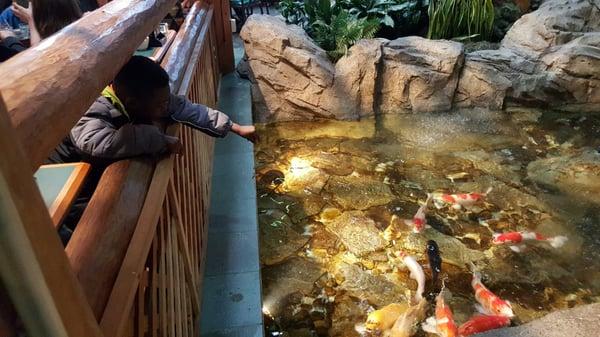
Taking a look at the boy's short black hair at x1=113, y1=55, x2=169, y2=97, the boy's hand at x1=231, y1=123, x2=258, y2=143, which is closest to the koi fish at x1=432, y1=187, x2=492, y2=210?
the boy's hand at x1=231, y1=123, x2=258, y2=143

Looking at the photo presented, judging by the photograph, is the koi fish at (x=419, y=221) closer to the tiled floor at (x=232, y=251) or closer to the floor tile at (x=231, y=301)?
the tiled floor at (x=232, y=251)

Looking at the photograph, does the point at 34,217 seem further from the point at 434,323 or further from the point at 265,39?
the point at 265,39

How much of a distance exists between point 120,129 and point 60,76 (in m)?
0.74

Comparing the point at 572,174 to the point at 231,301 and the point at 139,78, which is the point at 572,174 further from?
the point at 139,78

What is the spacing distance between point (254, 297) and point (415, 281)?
1.44m

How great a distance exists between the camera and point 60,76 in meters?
0.94

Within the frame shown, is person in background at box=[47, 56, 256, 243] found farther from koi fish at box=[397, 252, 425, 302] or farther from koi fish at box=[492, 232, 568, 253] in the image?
koi fish at box=[492, 232, 568, 253]

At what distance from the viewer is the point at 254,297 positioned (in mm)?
2752

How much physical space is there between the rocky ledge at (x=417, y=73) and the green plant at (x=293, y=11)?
1.15m

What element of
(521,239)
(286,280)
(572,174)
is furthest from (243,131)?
(572,174)

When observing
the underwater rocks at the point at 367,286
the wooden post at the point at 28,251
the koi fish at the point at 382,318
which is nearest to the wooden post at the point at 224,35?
the underwater rocks at the point at 367,286

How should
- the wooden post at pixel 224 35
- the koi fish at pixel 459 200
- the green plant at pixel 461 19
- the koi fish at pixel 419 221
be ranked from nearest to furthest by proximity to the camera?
the koi fish at pixel 419 221
the koi fish at pixel 459 200
the wooden post at pixel 224 35
the green plant at pixel 461 19

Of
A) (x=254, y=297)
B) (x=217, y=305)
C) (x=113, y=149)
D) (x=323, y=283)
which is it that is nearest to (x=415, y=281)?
(x=323, y=283)

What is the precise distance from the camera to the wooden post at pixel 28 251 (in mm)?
584
